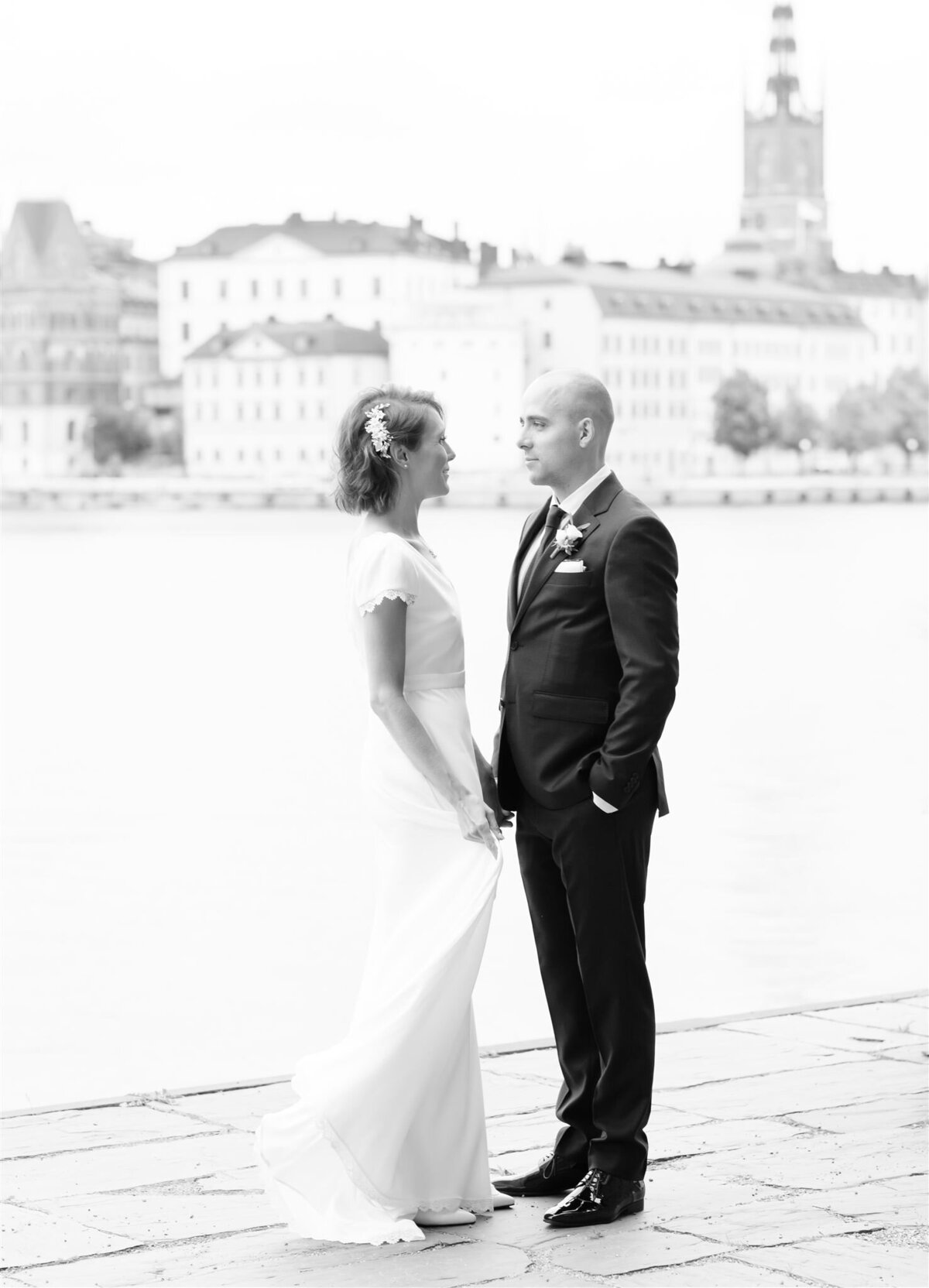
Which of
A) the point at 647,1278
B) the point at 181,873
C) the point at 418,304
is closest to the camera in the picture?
the point at 647,1278

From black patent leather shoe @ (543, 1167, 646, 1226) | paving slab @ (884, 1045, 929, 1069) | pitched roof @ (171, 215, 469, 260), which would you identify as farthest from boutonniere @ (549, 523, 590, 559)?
pitched roof @ (171, 215, 469, 260)

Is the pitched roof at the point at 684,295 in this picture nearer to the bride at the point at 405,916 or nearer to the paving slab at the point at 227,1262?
the bride at the point at 405,916

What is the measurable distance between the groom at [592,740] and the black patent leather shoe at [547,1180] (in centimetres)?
5

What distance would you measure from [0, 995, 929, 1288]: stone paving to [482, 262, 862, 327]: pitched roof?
260 ft

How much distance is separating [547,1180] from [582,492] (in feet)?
2.88

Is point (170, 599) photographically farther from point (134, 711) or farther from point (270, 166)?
point (270, 166)

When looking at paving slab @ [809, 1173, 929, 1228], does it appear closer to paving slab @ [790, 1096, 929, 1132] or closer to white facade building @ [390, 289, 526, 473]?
paving slab @ [790, 1096, 929, 1132]

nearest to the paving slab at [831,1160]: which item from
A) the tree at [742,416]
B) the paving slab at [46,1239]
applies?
the paving slab at [46,1239]

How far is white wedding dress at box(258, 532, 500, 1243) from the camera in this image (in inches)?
111

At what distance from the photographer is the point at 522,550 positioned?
2.99 meters

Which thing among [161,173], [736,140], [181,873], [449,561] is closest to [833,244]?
[736,140]

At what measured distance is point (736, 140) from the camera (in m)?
124

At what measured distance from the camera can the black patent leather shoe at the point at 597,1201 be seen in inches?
113

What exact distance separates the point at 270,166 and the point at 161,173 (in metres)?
5.20
